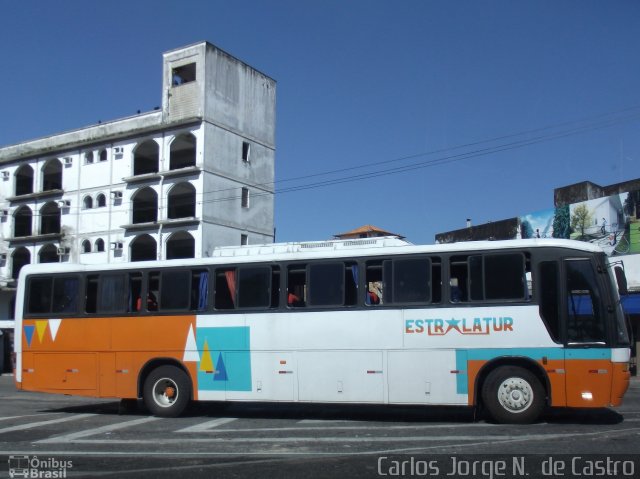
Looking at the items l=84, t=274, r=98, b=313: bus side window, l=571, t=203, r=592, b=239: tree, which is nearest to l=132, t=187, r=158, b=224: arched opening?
l=571, t=203, r=592, b=239: tree

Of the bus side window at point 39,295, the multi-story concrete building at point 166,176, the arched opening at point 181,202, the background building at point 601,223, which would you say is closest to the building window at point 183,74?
the multi-story concrete building at point 166,176

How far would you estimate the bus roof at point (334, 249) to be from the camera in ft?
41.3

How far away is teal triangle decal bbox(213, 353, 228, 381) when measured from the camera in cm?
1426

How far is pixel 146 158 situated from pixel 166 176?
13.7 ft

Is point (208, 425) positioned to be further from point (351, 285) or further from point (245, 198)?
point (245, 198)

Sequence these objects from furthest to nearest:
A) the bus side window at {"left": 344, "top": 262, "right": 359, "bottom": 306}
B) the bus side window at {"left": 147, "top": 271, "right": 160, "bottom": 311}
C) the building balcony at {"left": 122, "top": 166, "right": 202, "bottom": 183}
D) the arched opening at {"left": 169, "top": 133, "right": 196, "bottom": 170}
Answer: the arched opening at {"left": 169, "top": 133, "right": 196, "bottom": 170}, the building balcony at {"left": 122, "top": 166, "right": 202, "bottom": 183}, the bus side window at {"left": 147, "top": 271, "right": 160, "bottom": 311}, the bus side window at {"left": 344, "top": 262, "right": 359, "bottom": 306}

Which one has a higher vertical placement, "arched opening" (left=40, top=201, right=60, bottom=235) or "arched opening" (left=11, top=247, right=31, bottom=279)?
"arched opening" (left=40, top=201, right=60, bottom=235)

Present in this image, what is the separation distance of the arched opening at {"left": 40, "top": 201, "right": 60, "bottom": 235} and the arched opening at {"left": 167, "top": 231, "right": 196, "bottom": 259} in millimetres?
9516

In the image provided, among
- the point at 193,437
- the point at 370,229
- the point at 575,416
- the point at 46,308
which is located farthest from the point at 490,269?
the point at 370,229

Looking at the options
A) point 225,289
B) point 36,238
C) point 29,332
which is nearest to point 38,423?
point 29,332

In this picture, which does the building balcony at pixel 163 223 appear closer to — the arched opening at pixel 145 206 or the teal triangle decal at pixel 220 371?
the arched opening at pixel 145 206

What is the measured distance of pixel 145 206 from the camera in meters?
48.8

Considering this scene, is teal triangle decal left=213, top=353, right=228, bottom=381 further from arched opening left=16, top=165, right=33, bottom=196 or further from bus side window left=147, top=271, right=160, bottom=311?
arched opening left=16, top=165, right=33, bottom=196

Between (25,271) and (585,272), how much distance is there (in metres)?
12.2
